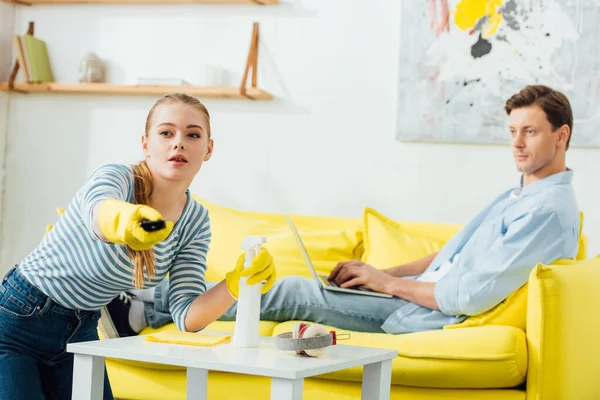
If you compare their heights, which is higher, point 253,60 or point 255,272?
point 253,60

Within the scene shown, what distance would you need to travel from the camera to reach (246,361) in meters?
1.38

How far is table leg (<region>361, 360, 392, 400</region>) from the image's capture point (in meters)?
1.58

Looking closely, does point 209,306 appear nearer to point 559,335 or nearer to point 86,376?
point 86,376

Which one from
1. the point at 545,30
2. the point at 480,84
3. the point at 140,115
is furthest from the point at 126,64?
the point at 545,30

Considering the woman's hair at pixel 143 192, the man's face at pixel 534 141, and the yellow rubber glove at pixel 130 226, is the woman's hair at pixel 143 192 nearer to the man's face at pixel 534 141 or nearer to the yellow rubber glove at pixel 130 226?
the yellow rubber glove at pixel 130 226

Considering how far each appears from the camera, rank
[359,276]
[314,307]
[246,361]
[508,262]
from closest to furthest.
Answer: [246,361] → [508,262] → [314,307] → [359,276]

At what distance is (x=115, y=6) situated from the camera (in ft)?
11.6

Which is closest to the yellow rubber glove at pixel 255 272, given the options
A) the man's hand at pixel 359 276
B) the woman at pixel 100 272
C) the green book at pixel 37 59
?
the woman at pixel 100 272

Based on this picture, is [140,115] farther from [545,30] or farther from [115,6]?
[545,30]

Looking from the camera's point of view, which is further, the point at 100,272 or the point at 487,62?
the point at 487,62

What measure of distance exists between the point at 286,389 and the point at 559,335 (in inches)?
35.9

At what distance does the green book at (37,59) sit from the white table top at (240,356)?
222 cm

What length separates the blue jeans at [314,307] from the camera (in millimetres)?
2318

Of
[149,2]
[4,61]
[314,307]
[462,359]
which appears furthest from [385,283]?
[4,61]
